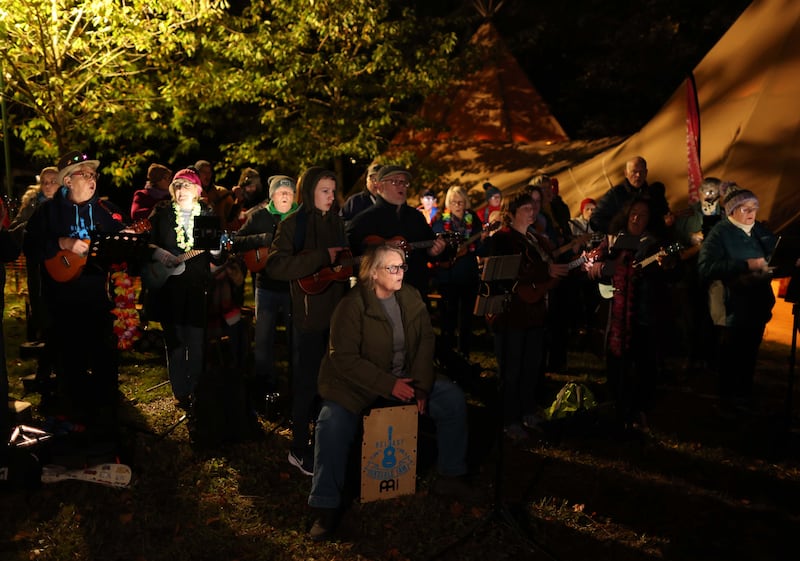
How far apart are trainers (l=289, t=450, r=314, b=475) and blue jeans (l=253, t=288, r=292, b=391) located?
1363mm

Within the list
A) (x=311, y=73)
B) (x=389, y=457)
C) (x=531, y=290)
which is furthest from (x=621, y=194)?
(x=311, y=73)

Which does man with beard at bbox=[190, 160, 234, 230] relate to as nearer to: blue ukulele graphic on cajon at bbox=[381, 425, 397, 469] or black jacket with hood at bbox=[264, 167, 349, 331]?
black jacket with hood at bbox=[264, 167, 349, 331]

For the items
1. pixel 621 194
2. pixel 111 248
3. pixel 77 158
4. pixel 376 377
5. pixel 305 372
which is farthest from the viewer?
pixel 621 194

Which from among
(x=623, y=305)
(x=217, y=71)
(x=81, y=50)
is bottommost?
(x=623, y=305)

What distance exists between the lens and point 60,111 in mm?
11812

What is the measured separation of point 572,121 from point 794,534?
2123 cm

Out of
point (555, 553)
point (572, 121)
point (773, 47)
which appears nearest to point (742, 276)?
point (555, 553)

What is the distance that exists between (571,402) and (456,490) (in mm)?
1819

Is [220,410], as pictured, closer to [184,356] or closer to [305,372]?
[305,372]

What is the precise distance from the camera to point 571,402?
6.81 metres

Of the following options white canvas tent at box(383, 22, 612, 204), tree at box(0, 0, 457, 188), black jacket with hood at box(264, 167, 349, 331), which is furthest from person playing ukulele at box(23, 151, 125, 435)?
white canvas tent at box(383, 22, 612, 204)

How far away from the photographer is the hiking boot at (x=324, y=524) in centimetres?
→ 488

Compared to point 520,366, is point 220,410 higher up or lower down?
lower down

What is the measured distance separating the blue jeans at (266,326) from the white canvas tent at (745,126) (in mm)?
6781
